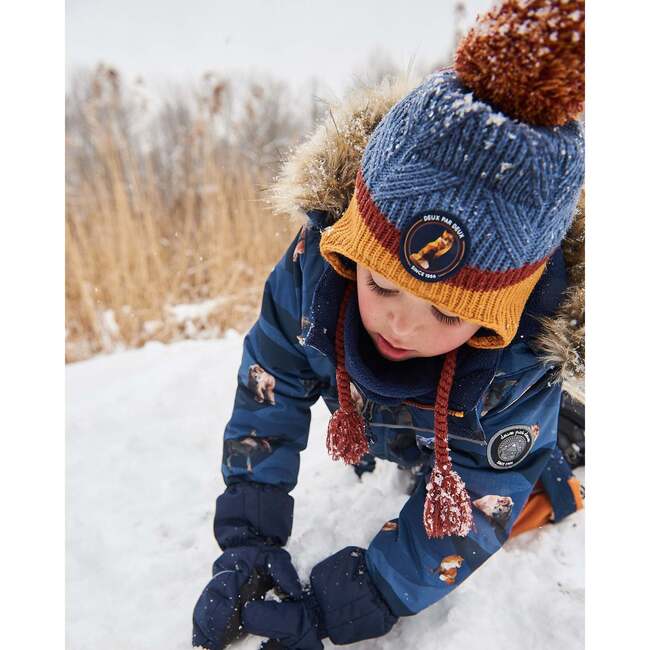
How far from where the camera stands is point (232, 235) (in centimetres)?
254

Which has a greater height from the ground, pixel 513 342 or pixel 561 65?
pixel 561 65

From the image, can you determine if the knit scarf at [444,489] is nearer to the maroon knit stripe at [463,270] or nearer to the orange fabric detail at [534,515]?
the maroon knit stripe at [463,270]

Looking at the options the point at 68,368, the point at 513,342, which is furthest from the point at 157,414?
the point at 513,342

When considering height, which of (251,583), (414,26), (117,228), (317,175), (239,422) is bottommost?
(117,228)

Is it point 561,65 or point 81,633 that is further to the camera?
point 81,633

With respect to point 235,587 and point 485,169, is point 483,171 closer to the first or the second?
point 485,169

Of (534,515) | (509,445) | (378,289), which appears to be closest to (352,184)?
(378,289)

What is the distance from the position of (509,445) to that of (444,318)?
275 mm

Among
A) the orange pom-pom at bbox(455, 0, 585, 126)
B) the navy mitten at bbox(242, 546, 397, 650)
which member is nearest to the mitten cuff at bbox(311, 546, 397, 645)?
the navy mitten at bbox(242, 546, 397, 650)

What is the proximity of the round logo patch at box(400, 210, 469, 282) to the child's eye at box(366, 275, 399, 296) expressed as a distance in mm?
85

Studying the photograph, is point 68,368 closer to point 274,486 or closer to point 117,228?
point 117,228

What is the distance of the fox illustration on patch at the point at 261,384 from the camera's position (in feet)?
3.17

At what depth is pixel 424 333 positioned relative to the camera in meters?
0.67

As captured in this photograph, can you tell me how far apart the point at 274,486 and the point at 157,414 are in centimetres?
63
